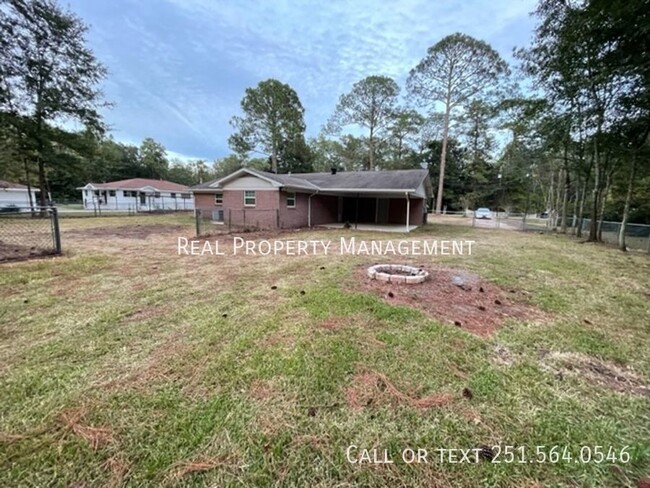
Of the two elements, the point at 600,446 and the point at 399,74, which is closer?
the point at 600,446

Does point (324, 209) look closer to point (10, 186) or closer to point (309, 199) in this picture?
point (309, 199)

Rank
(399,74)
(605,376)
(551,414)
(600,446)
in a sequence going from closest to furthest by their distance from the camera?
(600,446) → (551,414) → (605,376) → (399,74)

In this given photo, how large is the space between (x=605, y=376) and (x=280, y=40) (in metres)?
20.0

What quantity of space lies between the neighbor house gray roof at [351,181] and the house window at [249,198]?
97cm

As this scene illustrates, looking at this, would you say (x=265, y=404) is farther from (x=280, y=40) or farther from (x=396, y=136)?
(x=396, y=136)

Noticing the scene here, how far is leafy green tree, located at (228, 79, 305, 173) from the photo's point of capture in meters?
26.8

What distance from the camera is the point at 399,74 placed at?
1027 inches

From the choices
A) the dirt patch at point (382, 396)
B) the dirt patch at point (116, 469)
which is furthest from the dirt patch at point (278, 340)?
the dirt patch at point (116, 469)

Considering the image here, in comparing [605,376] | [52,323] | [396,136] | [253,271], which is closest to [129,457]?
[52,323]

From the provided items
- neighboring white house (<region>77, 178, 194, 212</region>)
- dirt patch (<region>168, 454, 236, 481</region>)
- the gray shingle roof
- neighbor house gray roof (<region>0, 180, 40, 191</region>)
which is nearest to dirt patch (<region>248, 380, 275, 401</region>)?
dirt patch (<region>168, 454, 236, 481</region>)

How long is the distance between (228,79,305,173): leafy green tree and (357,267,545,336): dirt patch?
83.8 ft

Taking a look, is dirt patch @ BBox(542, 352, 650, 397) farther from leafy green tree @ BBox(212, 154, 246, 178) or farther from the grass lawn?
leafy green tree @ BBox(212, 154, 246, 178)

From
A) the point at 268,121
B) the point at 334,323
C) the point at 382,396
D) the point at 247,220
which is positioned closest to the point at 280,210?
the point at 247,220

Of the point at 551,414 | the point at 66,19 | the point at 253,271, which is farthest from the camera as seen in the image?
the point at 66,19
